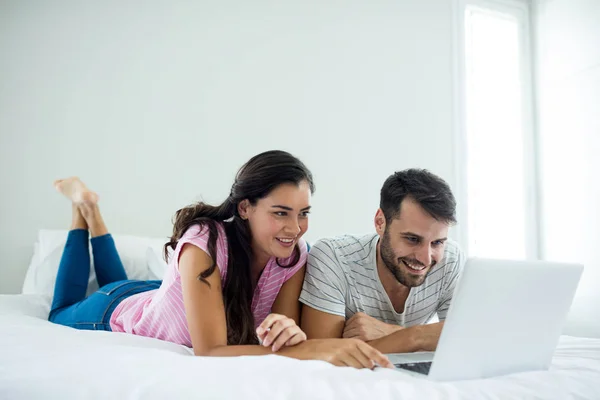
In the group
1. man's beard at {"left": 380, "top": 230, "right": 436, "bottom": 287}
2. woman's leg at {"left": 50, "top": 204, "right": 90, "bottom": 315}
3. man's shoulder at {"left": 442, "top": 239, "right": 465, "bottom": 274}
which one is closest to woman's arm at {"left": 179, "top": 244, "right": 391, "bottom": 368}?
man's beard at {"left": 380, "top": 230, "right": 436, "bottom": 287}

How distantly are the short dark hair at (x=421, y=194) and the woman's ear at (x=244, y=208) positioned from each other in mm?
386

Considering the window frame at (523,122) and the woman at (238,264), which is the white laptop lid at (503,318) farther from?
the window frame at (523,122)

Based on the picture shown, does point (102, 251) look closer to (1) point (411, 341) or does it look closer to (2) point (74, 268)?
(2) point (74, 268)

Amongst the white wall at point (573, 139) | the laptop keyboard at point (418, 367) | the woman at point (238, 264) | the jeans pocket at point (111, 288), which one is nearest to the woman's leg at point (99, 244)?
the jeans pocket at point (111, 288)

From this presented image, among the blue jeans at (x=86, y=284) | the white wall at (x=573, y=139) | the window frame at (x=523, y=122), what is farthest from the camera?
the window frame at (x=523, y=122)

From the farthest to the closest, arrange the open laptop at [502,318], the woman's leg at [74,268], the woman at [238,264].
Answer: the woman's leg at [74,268]
the woman at [238,264]
the open laptop at [502,318]

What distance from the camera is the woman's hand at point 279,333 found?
1062mm

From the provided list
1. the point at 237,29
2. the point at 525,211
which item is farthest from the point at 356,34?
the point at 525,211

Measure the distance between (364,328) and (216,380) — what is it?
2.12ft

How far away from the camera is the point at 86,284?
6.95 feet

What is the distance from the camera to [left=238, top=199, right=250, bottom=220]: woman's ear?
58.6 inches

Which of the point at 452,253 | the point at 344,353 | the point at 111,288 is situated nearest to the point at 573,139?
the point at 452,253

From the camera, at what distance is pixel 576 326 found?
326 centimetres

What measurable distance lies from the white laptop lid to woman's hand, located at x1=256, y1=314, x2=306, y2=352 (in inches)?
11.0
